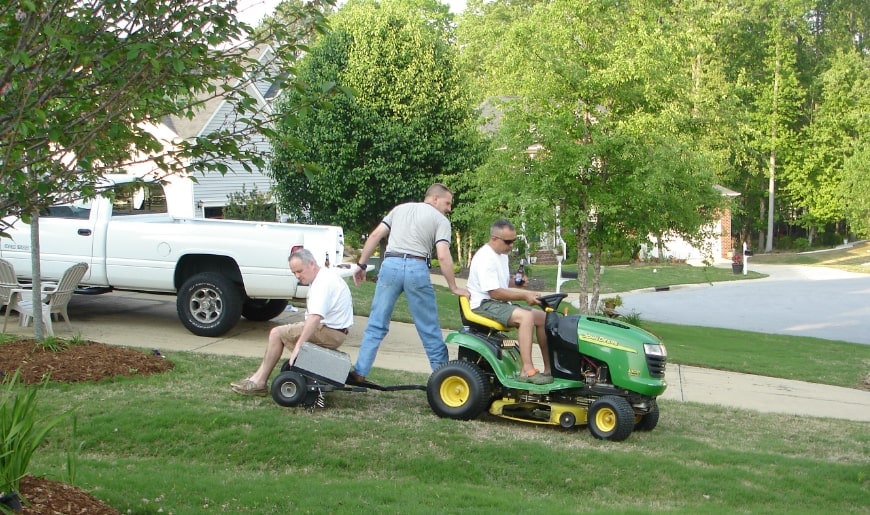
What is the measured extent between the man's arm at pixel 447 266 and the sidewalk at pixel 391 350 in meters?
2.94

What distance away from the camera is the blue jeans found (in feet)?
27.8

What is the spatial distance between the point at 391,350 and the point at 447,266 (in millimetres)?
4700

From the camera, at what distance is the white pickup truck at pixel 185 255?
468 inches

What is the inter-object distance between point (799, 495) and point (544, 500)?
200 centimetres

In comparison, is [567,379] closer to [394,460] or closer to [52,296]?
[394,460]

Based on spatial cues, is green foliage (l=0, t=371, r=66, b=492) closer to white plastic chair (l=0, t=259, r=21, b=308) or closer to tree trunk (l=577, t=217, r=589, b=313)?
white plastic chair (l=0, t=259, r=21, b=308)

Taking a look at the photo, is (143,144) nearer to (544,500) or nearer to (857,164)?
(544,500)

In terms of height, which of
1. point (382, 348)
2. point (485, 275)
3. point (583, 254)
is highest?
point (485, 275)

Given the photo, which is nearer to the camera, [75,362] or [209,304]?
[75,362]

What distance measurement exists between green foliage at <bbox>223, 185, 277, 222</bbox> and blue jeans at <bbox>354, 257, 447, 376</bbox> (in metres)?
16.7

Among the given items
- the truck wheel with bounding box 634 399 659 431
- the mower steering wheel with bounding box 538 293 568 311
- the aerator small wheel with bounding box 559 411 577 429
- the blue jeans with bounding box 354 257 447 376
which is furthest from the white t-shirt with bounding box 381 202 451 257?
the truck wheel with bounding box 634 399 659 431

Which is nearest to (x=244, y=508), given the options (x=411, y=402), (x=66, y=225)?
(x=411, y=402)

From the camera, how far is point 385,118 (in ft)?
86.3

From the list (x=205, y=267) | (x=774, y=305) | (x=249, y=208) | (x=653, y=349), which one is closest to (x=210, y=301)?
(x=205, y=267)
